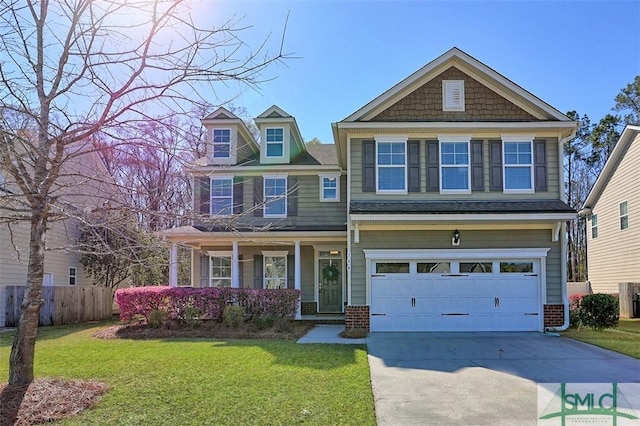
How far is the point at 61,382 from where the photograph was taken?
7.18 metres

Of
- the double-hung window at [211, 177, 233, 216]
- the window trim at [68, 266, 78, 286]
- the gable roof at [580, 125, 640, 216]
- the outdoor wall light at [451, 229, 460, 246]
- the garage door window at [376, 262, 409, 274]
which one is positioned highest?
the gable roof at [580, 125, 640, 216]

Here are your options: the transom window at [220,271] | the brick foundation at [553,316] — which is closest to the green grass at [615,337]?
the brick foundation at [553,316]

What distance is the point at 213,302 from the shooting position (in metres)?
→ 14.7

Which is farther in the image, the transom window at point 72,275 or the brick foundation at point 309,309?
the transom window at point 72,275

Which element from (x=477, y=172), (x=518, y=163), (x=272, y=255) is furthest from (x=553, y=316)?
(x=272, y=255)

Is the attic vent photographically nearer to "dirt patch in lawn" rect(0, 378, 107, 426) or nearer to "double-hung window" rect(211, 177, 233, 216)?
"double-hung window" rect(211, 177, 233, 216)

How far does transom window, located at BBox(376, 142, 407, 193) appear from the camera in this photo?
1438 cm

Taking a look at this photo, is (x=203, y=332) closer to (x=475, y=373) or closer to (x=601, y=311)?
(x=475, y=373)

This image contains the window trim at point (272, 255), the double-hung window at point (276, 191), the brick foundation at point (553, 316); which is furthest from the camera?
the window trim at point (272, 255)

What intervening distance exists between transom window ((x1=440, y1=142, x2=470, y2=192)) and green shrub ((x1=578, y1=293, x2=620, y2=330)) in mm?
4653

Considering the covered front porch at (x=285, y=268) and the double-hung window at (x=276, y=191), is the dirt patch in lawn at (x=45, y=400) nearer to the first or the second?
the covered front porch at (x=285, y=268)

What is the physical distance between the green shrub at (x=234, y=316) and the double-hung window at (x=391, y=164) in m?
5.08

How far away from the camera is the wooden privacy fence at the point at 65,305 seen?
631 inches

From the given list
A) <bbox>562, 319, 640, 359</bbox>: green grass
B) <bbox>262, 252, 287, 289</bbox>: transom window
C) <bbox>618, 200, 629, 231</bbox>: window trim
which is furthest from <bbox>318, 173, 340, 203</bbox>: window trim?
<bbox>618, 200, 629, 231</bbox>: window trim
